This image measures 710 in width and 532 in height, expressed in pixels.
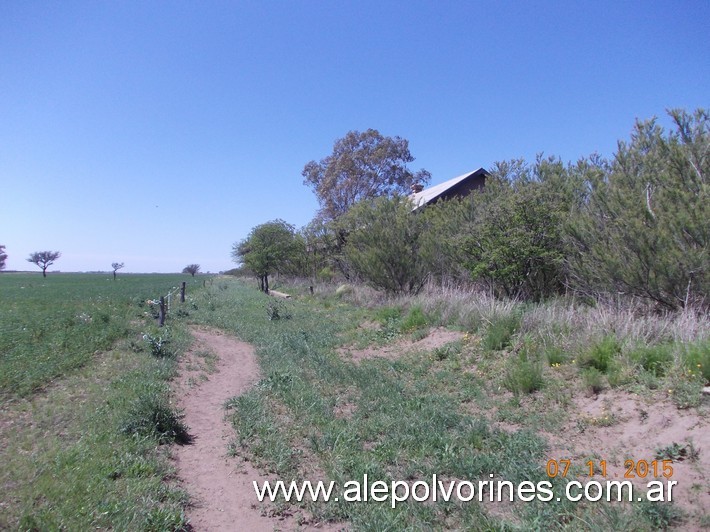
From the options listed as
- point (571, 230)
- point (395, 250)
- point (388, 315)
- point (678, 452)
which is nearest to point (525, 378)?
point (678, 452)

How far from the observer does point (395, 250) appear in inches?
657

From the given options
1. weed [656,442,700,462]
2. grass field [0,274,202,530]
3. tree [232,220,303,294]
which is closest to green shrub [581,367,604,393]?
weed [656,442,700,462]

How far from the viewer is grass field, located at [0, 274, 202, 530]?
339 cm

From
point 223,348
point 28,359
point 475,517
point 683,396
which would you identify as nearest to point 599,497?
point 475,517

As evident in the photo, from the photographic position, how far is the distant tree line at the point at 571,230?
715cm

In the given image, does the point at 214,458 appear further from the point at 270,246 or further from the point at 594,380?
the point at 270,246

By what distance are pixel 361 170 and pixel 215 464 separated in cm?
3406

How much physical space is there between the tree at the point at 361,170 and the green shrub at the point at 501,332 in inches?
1146

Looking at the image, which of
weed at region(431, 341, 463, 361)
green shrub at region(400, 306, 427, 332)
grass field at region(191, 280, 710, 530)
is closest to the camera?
grass field at region(191, 280, 710, 530)

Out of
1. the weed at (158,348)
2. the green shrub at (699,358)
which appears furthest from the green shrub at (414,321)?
the green shrub at (699,358)

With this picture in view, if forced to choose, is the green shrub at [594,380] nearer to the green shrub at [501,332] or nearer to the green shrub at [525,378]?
the green shrub at [525,378]

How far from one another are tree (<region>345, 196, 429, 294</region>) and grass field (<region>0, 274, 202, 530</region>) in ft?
29.7

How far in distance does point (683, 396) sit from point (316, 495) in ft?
12.9

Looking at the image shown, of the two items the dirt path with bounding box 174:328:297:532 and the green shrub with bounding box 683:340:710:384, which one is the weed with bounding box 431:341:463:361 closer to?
the dirt path with bounding box 174:328:297:532
